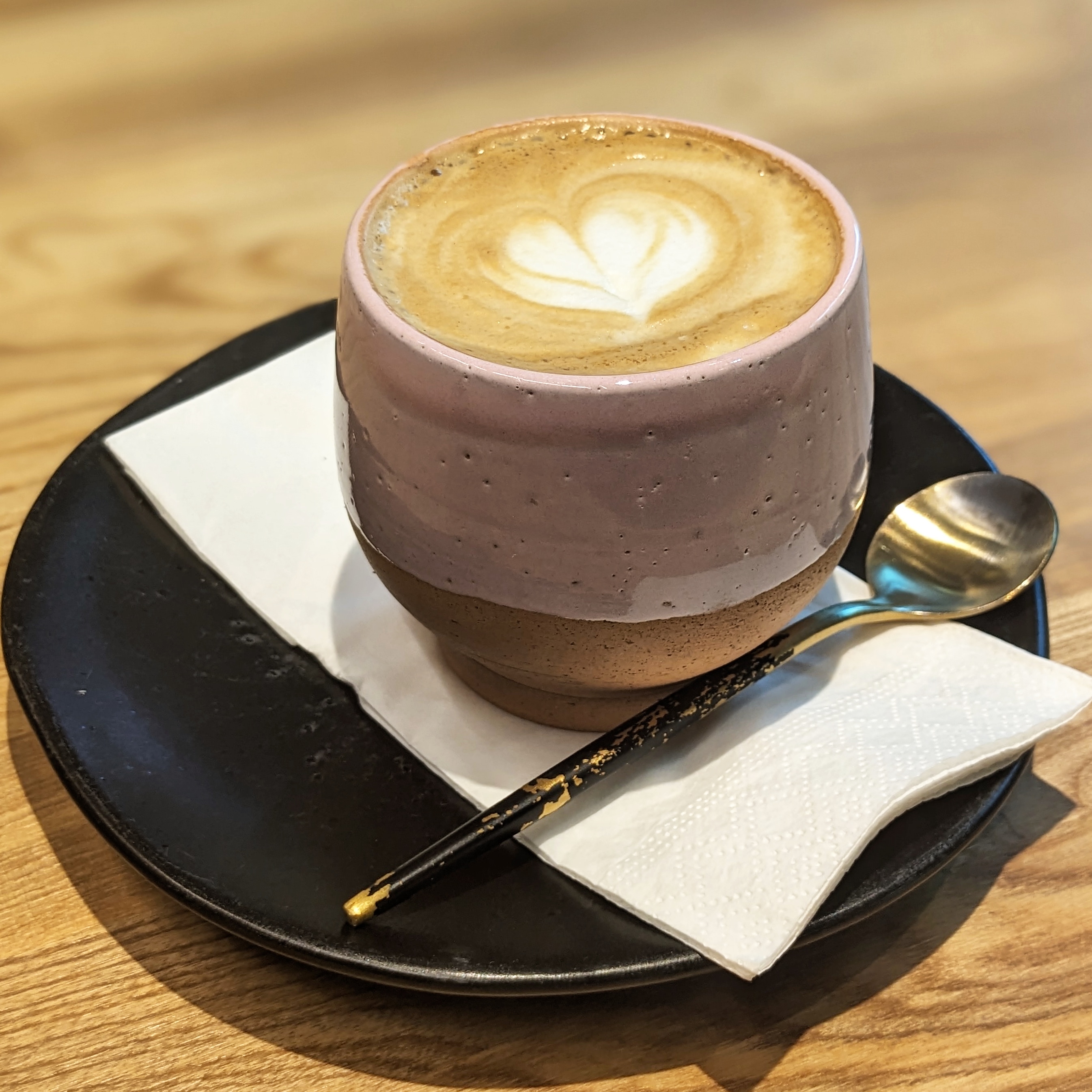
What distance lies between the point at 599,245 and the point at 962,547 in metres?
0.32

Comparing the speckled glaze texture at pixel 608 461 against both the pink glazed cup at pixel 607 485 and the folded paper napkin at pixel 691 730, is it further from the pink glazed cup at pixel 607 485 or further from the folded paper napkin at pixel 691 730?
the folded paper napkin at pixel 691 730

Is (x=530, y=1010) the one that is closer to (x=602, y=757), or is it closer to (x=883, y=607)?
(x=602, y=757)

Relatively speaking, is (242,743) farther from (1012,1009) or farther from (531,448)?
(1012,1009)

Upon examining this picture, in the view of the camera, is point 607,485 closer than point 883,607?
Yes

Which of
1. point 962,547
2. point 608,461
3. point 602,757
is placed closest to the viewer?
point 608,461

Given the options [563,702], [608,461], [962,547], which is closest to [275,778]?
[563,702]

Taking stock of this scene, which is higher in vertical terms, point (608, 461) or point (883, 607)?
point (608, 461)

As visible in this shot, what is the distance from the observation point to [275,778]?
65 centimetres

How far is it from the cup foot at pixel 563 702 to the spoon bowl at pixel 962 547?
0.17m

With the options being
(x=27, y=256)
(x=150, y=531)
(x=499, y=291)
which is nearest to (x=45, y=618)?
(x=150, y=531)

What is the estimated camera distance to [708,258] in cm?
63

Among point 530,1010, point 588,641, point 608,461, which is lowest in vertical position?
point 530,1010

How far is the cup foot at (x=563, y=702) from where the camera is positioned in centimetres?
67

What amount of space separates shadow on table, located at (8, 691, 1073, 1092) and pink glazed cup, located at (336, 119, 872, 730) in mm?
160
